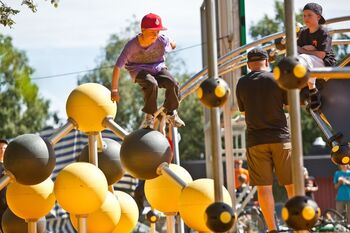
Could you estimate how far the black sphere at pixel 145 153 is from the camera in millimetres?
9609

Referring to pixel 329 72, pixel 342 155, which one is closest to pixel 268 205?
pixel 342 155

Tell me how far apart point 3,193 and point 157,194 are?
276cm

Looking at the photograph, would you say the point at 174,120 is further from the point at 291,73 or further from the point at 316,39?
the point at 291,73

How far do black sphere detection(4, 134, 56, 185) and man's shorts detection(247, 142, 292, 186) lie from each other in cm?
219

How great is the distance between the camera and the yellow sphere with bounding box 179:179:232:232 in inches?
358

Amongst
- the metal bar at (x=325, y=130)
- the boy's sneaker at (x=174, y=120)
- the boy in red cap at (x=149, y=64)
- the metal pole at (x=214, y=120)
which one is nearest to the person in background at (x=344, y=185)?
the boy's sneaker at (x=174, y=120)

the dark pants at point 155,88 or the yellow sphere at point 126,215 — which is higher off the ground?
the dark pants at point 155,88

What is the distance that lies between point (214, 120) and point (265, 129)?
2027 millimetres

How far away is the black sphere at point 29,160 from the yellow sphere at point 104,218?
0.73 metres

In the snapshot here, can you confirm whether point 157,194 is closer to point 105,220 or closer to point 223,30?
point 105,220

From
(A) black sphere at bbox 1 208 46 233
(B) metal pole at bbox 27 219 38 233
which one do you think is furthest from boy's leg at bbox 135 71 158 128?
(A) black sphere at bbox 1 208 46 233

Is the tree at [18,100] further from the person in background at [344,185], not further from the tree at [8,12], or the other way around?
the tree at [8,12]

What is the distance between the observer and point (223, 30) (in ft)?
61.5

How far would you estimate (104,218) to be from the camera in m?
10.4
